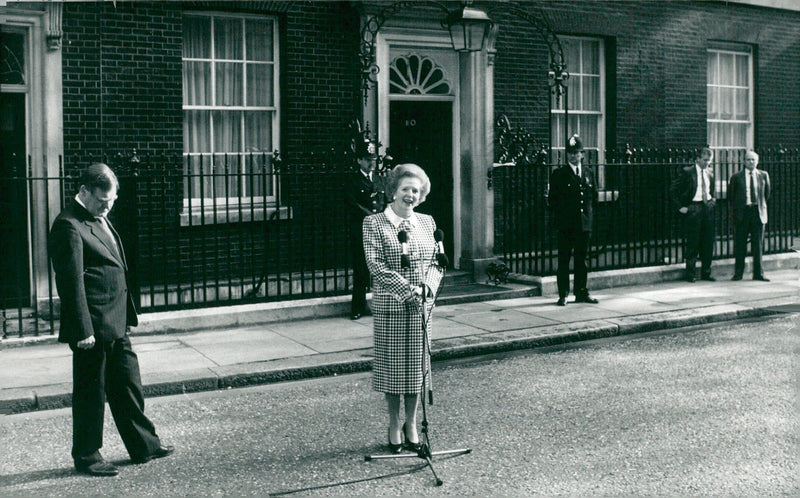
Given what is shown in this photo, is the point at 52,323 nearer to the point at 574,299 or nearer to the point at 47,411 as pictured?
the point at 47,411

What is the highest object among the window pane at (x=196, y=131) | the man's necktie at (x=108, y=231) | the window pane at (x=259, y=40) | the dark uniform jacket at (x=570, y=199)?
the window pane at (x=259, y=40)

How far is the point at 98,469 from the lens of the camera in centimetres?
562

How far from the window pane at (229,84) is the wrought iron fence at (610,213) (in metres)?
3.80

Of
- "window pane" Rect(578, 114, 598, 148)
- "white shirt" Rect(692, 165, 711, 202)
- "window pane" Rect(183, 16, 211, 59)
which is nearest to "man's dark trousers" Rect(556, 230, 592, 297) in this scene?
"white shirt" Rect(692, 165, 711, 202)

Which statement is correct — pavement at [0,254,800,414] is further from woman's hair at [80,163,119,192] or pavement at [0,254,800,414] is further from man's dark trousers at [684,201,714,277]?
woman's hair at [80,163,119,192]

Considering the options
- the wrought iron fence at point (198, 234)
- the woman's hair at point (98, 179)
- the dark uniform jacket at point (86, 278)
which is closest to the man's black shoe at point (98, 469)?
the dark uniform jacket at point (86, 278)

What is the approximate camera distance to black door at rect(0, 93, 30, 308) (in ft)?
34.4

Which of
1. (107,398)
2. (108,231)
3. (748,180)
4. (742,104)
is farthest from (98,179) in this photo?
(742,104)

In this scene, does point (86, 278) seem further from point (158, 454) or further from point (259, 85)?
point (259, 85)

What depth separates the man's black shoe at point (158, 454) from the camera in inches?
231

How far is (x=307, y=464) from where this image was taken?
18.9ft

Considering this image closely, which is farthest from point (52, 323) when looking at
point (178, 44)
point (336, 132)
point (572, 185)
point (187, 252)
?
point (572, 185)

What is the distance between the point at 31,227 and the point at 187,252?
188cm

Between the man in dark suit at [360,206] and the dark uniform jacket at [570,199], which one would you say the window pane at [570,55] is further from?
the man in dark suit at [360,206]
